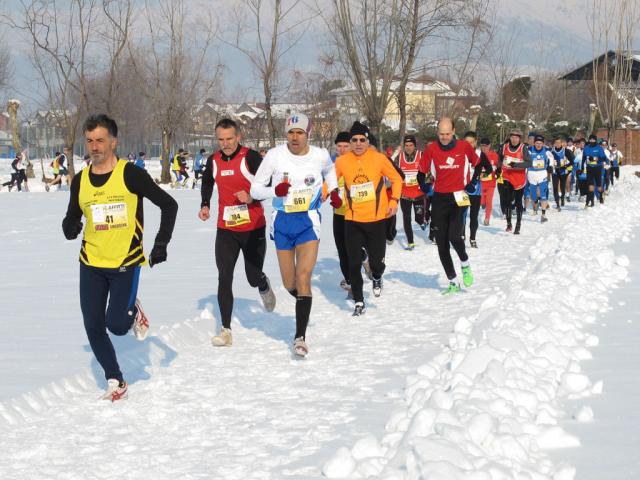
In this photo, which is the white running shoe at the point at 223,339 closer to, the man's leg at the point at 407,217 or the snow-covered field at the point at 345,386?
the snow-covered field at the point at 345,386

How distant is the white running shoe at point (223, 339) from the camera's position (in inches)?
270

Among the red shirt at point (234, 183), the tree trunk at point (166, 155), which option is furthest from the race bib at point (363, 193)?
the tree trunk at point (166, 155)

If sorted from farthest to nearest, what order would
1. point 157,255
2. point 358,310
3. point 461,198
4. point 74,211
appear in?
1. point 461,198
2. point 358,310
3. point 74,211
4. point 157,255

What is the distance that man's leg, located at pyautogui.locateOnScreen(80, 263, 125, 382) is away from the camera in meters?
5.29

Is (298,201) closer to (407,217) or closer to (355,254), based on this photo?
(355,254)

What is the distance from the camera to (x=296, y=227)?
671 cm

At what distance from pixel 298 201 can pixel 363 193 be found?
1.92m

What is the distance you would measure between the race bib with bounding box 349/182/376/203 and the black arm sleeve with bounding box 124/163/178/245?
330 centimetres

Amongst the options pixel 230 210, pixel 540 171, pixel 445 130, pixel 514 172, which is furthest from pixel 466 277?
pixel 540 171

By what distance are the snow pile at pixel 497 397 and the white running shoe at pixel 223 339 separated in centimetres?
175

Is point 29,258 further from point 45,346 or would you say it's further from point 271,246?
point 45,346

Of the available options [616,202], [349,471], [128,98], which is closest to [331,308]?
[349,471]

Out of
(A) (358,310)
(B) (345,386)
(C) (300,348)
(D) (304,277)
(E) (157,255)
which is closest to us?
(E) (157,255)

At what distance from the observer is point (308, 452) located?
4.29 metres
